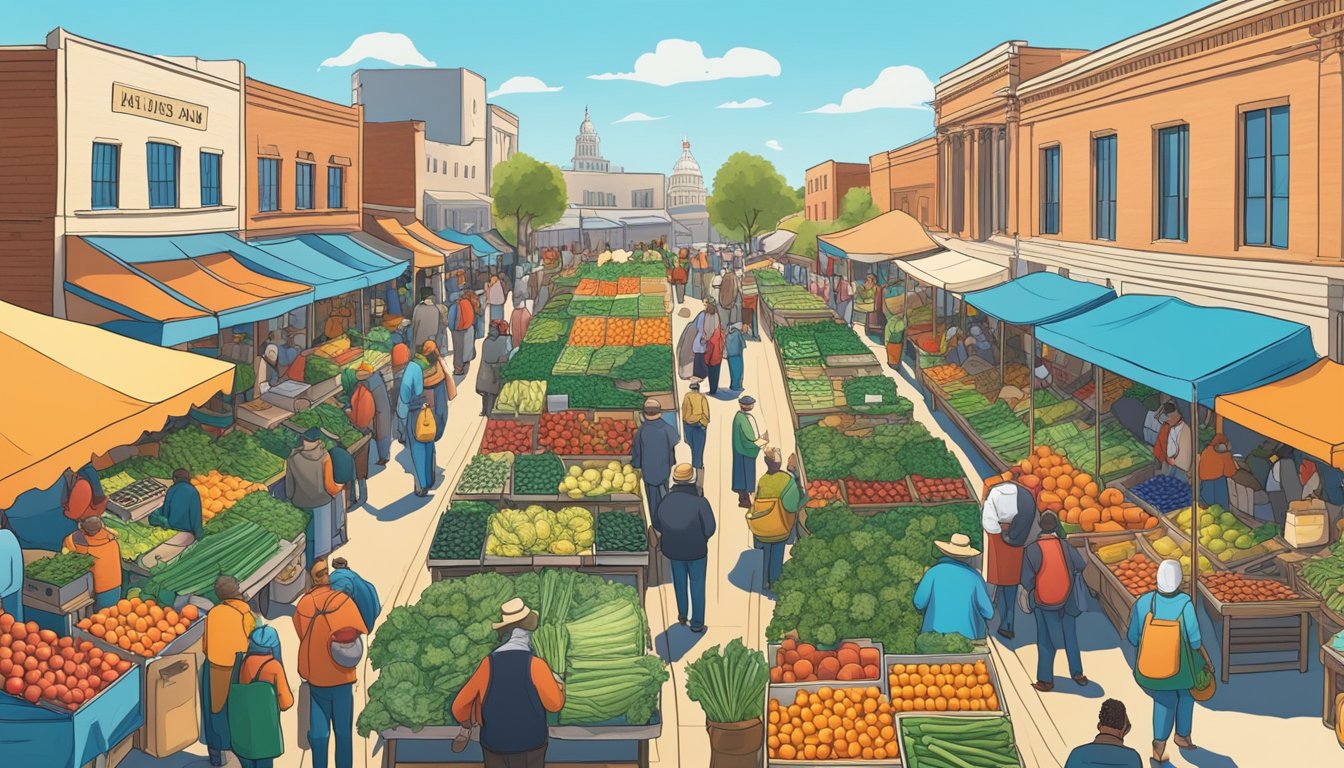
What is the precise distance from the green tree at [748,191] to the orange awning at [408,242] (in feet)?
175

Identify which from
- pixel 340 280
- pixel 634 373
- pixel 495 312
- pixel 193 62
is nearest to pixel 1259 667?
pixel 634 373

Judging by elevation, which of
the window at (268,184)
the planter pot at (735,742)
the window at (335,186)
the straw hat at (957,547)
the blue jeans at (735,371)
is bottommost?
the planter pot at (735,742)

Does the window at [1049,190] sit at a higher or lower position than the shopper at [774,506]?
higher

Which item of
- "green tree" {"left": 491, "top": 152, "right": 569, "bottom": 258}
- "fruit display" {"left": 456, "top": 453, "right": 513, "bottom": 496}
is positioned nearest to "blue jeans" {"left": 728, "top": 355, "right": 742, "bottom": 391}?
"fruit display" {"left": 456, "top": 453, "right": 513, "bottom": 496}

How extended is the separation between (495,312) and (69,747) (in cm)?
2753

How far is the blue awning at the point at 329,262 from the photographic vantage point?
22125mm

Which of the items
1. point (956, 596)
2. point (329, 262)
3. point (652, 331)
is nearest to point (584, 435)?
point (956, 596)

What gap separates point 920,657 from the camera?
8.52 m

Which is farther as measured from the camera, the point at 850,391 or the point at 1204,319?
the point at 850,391

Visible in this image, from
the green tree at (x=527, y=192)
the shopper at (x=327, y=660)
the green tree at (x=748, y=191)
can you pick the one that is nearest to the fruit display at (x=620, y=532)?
the shopper at (x=327, y=660)

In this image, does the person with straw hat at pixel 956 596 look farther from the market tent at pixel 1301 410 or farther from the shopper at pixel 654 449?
the shopper at pixel 654 449

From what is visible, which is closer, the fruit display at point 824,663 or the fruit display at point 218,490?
the fruit display at point 824,663

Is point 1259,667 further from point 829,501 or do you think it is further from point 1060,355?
point 1060,355

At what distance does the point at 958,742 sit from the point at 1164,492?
703 centimetres
